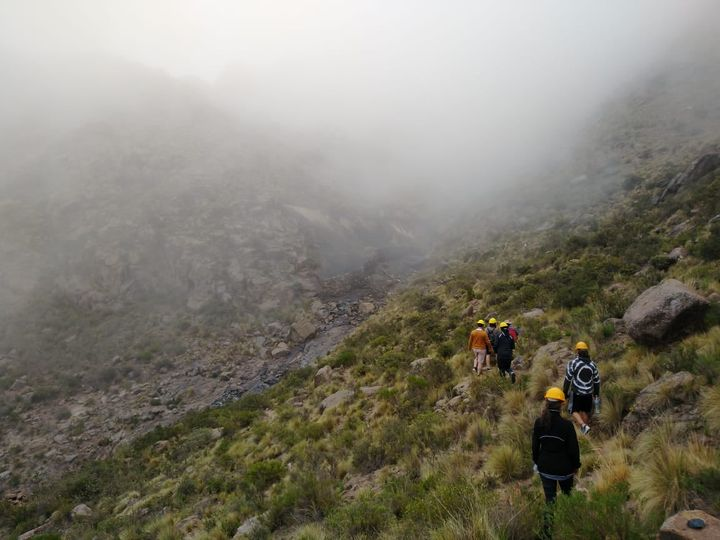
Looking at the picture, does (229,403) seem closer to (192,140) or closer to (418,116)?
(192,140)

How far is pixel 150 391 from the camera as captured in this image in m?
26.0

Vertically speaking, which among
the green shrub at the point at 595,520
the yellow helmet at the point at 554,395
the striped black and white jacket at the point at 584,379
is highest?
the yellow helmet at the point at 554,395

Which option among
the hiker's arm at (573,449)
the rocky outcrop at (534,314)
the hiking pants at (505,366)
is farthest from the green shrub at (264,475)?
the rocky outcrop at (534,314)

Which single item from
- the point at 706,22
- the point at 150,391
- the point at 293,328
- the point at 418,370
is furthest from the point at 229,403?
the point at 706,22

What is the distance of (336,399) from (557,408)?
11.1m

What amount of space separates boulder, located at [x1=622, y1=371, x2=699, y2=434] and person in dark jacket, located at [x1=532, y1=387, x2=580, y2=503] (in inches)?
72.6

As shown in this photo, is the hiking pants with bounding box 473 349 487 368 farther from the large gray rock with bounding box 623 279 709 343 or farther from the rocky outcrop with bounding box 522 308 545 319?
the large gray rock with bounding box 623 279 709 343

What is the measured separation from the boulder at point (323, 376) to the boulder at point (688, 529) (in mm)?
16002

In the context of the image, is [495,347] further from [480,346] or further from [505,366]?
[480,346]

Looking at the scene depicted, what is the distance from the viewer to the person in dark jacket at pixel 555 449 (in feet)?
16.7

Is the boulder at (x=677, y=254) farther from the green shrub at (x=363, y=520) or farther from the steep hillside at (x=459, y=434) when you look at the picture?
the green shrub at (x=363, y=520)

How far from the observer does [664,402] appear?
638 cm

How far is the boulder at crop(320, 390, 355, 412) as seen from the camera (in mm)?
14914

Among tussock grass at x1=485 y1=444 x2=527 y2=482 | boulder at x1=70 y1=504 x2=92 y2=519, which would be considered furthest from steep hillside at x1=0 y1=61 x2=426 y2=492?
tussock grass at x1=485 y1=444 x2=527 y2=482
